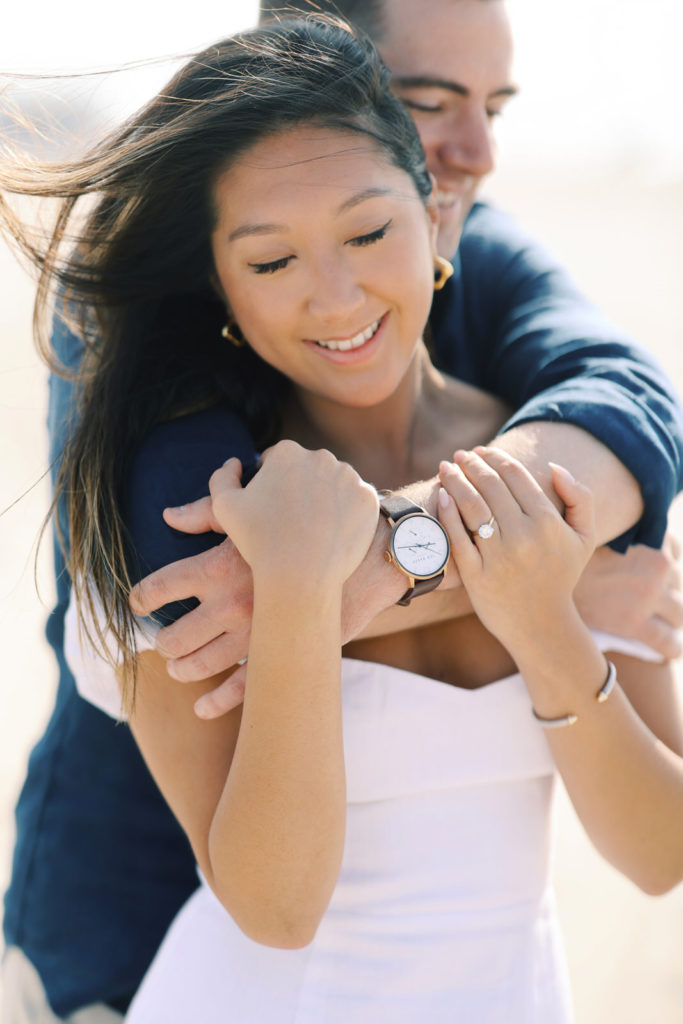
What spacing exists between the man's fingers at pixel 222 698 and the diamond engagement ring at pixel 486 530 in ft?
1.45

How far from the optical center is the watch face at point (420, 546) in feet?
5.52

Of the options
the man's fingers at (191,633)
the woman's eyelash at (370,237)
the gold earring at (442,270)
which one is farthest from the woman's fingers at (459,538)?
the gold earring at (442,270)

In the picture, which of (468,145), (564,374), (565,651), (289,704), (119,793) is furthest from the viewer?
(468,145)

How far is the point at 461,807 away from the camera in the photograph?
196cm

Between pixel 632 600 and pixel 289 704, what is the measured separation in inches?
31.8

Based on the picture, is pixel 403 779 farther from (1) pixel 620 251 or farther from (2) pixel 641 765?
(1) pixel 620 251

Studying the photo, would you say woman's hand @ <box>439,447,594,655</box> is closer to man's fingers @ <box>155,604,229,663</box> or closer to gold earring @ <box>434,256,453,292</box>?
man's fingers @ <box>155,604,229,663</box>

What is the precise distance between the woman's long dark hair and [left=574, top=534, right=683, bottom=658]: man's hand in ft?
2.51

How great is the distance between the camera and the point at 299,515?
1566mm

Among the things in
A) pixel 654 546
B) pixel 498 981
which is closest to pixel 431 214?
pixel 654 546

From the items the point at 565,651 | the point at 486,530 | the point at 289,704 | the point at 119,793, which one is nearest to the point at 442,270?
the point at 486,530

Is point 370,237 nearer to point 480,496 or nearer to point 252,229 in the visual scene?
point 252,229

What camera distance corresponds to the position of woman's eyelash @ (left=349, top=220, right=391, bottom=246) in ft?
6.30

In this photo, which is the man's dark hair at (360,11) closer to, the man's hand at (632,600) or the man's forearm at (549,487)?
the man's forearm at (549,487)
